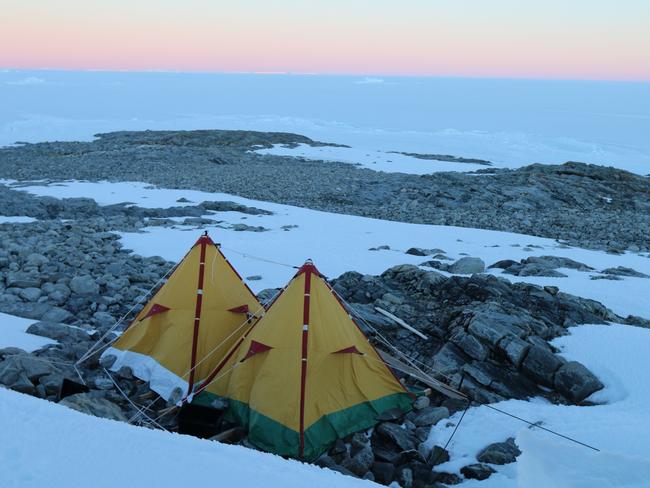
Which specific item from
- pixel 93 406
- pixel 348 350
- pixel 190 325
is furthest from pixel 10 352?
pixel 348 350

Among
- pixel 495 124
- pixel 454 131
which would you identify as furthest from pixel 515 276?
pixel 495 124

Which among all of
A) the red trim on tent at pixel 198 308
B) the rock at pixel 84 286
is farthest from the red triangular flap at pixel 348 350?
the rock at pixel 84 286

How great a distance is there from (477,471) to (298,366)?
2136 mm

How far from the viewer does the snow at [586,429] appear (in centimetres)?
542

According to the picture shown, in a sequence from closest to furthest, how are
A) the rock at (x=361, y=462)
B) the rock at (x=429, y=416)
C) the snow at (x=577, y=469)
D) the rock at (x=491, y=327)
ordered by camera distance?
the snow at (x=577, y=469), the rock at (x=361, y=462), the rock at (x=429, y=416), the rock at (x=491, y=327)

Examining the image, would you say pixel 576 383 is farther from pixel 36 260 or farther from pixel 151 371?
pixel 36 260

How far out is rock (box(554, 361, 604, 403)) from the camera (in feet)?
24.9

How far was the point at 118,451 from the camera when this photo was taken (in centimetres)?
404

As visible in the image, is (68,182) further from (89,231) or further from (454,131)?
(454,131)

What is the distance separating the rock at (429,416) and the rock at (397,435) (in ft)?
0.83

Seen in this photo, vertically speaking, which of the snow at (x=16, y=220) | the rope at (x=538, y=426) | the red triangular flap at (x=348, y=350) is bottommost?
the rope at (x=538, y=426)

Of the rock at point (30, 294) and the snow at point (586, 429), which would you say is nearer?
the snow at point (586, 429)

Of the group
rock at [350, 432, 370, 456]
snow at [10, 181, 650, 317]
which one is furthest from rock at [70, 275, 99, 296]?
rock at [350, 432, 370, 456]

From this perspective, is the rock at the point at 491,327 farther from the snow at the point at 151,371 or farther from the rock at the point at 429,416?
the snow at the point at 151,371
